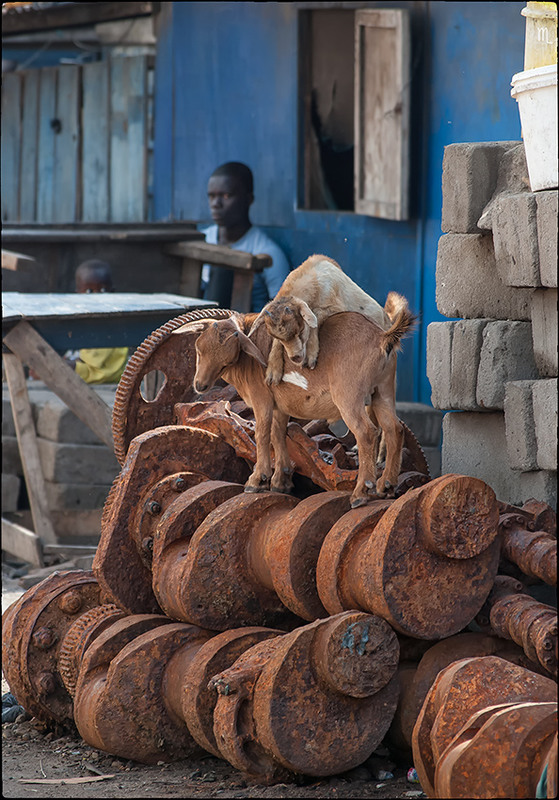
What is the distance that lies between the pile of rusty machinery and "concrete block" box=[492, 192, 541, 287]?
2.30ft

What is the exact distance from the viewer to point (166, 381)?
14.9ft

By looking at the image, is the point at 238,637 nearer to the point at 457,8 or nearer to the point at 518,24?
the point at 518,24

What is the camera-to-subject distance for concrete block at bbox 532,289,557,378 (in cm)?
367

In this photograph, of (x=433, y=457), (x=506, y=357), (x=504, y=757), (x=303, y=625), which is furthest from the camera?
(x=433, y=457)

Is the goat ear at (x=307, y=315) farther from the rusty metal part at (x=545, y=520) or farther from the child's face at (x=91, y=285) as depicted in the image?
the child's face at (x=91, y=285)

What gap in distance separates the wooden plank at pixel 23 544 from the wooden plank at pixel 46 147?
526cm

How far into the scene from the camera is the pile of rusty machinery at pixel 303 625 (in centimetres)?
301

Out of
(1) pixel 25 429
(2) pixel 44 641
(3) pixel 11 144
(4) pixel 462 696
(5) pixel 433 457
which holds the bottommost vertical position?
(2) pixel 44 641

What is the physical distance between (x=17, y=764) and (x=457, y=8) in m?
5.36

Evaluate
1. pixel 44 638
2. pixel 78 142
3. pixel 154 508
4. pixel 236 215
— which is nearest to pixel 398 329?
pixel 154 508

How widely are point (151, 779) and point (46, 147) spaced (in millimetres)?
9636

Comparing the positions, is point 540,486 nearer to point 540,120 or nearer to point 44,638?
point 540,120

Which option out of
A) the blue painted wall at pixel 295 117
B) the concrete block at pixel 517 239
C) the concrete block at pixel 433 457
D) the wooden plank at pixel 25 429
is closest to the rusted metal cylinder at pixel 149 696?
the concrete block at pixel 517 239

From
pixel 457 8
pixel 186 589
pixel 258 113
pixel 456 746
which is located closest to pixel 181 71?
pixel 258 113
